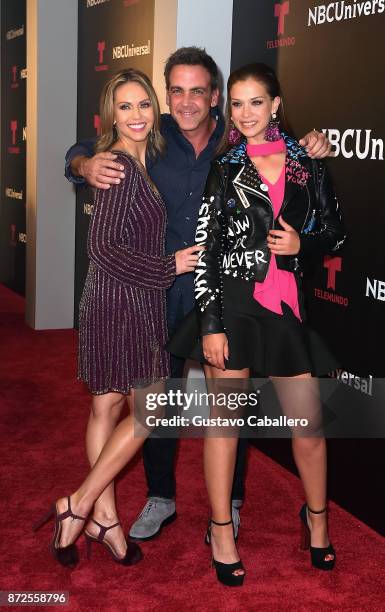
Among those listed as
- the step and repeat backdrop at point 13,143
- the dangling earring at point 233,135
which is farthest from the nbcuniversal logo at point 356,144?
the step and repeat backdrop at point 13,143

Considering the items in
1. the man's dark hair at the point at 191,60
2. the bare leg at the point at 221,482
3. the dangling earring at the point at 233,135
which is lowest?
the bare leg at the point at 221,482

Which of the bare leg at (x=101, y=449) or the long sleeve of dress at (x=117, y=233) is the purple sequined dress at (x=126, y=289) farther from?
the bare leg at (x=101, y=449)

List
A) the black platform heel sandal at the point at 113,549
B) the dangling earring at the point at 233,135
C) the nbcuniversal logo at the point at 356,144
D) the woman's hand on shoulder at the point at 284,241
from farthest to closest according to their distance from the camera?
the nbcuniversal logo at the point at 356,144 < the black platform heel sandal at the point at 113,549 < the dangling earring at the point at 233,135 < the woman's hand on shoulder at the point at 284,241

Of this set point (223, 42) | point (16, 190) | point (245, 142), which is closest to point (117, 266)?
point (245, 142)

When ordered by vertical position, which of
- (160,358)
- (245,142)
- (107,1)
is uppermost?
(107,1)

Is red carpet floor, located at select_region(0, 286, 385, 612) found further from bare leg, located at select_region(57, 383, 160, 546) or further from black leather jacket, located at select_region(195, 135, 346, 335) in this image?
black leather jacket, located at select_region(195, 135, 346, 335)

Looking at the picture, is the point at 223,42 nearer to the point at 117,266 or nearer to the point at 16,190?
the point at 117,266

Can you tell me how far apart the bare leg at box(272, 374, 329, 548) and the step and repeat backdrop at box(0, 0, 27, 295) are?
208 inches

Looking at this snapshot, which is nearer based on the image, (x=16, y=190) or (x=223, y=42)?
(x=223, y=42)

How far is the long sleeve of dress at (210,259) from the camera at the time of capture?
242cm

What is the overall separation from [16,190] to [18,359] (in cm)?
263

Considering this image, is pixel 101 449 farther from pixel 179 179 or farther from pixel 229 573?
pixel 179 179

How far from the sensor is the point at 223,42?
393 centimetres

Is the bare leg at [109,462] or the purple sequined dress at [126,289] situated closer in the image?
the purple sequined dress at [126,289]
